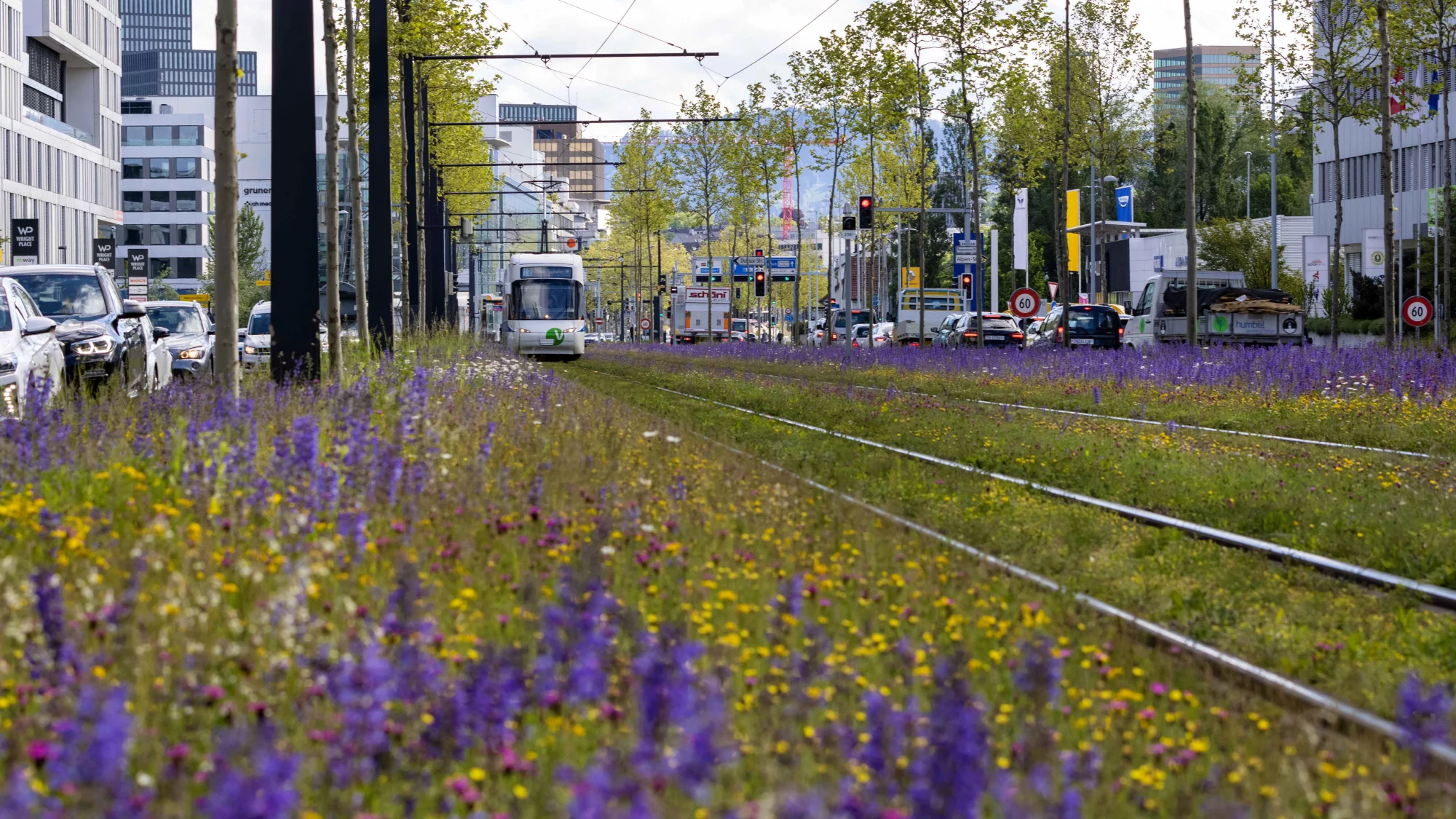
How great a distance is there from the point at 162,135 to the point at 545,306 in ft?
307

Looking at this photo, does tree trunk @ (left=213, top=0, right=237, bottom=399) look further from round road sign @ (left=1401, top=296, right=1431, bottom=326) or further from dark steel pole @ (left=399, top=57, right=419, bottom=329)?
round road sign @ (left=1401, top=296, right=1431, bottom=326)

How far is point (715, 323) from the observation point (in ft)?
311

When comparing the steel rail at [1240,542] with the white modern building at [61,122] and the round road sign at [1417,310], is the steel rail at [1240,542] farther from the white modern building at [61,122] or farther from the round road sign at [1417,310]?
the white modern building at [61,122]

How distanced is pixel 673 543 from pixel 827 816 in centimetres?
415

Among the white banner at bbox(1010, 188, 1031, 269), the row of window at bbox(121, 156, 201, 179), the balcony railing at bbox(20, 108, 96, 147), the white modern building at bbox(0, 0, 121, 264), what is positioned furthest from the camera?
the row of window at bbox(121, 156, 201, 179)

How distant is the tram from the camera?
4909 centimetres

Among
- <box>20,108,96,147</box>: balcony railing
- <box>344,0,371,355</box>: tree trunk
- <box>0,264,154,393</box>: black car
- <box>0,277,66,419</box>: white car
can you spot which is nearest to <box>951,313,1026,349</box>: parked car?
<box>344,0,371,355</box>: tree trunk

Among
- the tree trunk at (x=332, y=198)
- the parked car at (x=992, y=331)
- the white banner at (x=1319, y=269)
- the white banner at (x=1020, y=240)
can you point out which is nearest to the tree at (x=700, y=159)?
the white banner at (x=1020, y=240)

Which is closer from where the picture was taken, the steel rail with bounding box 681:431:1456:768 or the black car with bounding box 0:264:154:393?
the steel rail with bounding box 681:431:1456:768

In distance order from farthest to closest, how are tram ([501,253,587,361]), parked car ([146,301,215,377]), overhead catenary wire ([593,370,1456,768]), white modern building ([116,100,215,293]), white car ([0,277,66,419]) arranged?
1. white modern building ([116,100,215,293])
2. tram ([501,253,587,361])
3. parked car ([146,301,215,377])
4. white car ([0,277,66,419])
5. overhead catenary wire ([593,370,1456,768])

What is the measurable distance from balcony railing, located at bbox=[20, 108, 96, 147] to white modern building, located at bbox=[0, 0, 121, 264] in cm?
7

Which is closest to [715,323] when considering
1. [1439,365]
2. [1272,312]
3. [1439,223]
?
[1439,223]

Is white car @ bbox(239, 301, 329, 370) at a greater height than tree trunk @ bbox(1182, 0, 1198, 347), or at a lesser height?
lesser

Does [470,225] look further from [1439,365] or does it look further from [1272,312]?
[1439,365]
